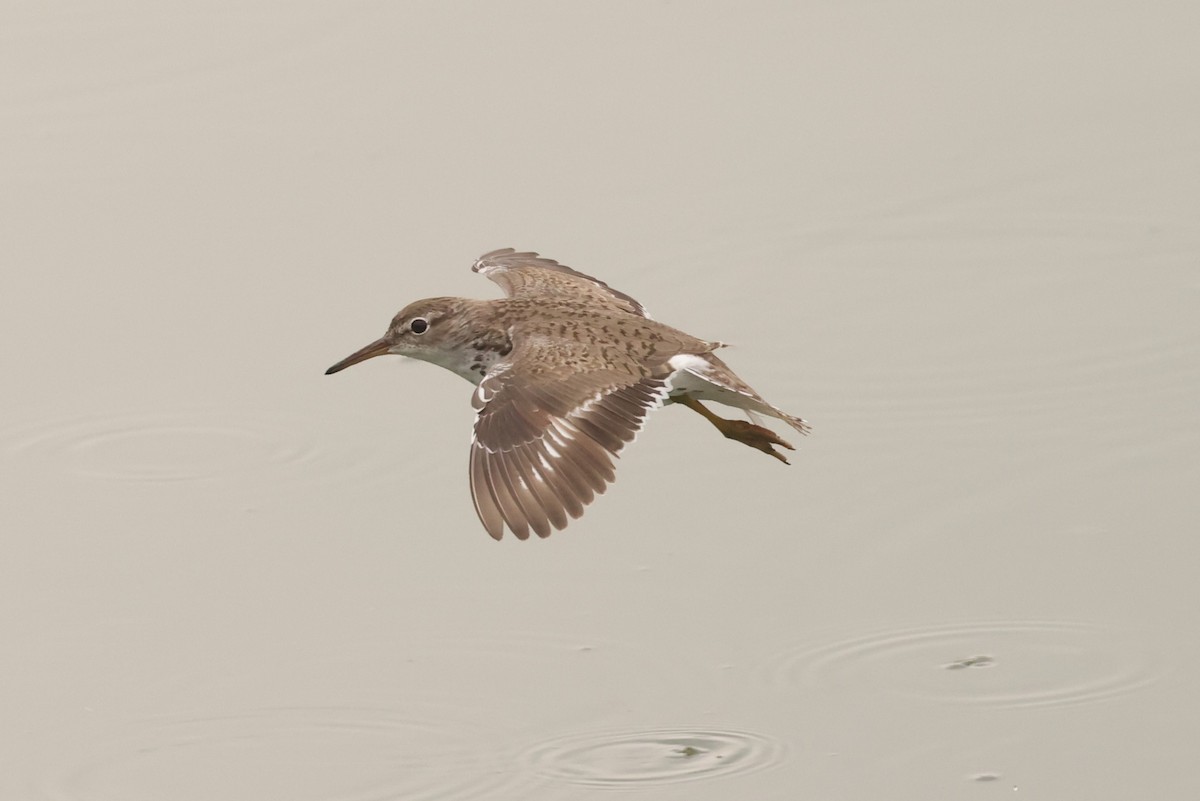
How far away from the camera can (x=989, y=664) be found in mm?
12336

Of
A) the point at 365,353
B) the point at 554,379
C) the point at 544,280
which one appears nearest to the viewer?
the point at 554,379

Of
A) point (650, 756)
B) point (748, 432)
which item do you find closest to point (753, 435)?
point (748, 432)

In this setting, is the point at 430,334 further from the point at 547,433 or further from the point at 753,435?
the point at 547,433

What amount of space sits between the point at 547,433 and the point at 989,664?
264 centimetres

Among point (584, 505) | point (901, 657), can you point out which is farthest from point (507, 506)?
point (901, 657)

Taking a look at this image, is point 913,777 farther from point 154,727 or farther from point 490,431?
point 154,727

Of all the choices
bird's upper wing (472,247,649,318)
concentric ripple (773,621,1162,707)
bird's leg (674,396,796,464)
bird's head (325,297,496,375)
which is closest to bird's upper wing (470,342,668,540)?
bird's head (325,297,496,375)

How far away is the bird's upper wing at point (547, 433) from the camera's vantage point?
1068 centimetres

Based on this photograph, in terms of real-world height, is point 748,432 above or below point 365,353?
below

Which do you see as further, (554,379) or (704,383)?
(704,383)

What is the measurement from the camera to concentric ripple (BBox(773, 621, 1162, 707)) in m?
12.1

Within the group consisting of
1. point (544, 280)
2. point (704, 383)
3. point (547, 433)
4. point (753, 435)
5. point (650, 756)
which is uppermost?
point (544, 280)

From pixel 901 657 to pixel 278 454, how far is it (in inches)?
149

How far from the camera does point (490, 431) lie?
11219 millimetres
